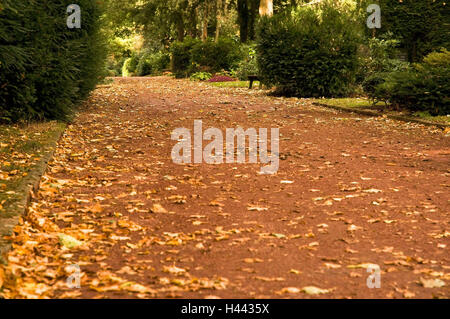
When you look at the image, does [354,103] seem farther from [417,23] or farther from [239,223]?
[239,223]

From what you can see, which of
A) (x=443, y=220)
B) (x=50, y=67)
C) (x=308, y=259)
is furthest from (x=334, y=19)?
(x=308, y=259)

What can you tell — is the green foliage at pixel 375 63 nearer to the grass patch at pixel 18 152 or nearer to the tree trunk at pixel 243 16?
the tree trunk at pixel 243 16

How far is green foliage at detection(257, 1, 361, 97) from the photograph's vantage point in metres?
18.3

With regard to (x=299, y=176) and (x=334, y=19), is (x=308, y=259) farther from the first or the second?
(x=334, y=19)

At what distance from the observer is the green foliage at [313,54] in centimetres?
1831

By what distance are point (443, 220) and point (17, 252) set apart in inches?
153

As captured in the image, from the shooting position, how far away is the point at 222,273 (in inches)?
154

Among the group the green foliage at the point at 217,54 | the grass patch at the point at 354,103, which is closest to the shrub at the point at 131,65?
the green foliage at the point at 217,54

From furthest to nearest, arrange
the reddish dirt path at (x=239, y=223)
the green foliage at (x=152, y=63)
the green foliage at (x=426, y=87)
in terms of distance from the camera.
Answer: the green foliage at (x=152, y=63) → the green foliage at (x=426, y=87) → the reddish dirt path at (x=239, y=223)

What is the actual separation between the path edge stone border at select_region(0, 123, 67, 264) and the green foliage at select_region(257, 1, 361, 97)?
39.2 feet

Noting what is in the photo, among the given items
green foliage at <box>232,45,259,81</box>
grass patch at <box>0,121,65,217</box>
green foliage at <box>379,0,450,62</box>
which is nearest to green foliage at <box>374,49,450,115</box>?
grass patch at <box>0,121,65,217</box>

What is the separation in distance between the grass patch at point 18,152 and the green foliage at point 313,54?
33.9 ft

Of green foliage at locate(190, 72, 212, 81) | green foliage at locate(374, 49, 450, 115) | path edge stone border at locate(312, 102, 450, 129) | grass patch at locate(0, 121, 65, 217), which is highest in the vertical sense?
green foliage at locate(190, 72, 212, 81)

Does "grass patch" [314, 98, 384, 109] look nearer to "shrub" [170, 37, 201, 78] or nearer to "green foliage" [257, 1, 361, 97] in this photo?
"green foliage" [257, 1, 361, 97]
